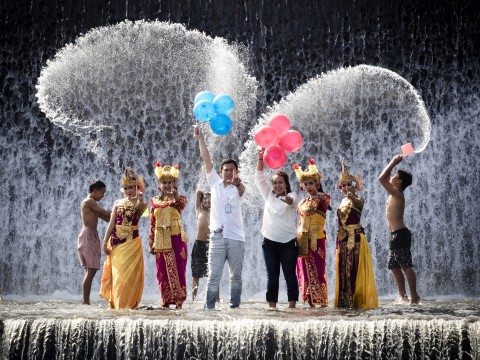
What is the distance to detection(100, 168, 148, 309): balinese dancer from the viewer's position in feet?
25.6

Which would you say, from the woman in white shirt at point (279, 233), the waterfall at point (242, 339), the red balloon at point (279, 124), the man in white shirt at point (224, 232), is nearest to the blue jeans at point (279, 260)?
the woman in white shirt at point (279, 233)

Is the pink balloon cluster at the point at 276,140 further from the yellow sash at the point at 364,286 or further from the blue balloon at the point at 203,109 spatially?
the yellow sash at the point at 364,286

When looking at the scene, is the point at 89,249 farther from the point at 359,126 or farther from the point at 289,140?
the point at 359,126

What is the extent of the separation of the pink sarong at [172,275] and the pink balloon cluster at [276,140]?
126cm

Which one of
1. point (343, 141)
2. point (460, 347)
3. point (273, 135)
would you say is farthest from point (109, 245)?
point (343, 141)

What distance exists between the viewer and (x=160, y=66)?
1386 centimetres

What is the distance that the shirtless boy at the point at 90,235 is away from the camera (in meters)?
8.70

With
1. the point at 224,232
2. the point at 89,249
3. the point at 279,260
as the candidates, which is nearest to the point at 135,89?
the point at 89,249

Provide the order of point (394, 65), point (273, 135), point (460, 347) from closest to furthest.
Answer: point (460, 347)
point (273, 135)
point (394, 65)

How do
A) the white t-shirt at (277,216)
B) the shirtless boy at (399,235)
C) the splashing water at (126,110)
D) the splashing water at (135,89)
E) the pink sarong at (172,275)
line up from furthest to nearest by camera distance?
the splashing water at (135,89), the splashing water at (126,110), the shirtless boy at (399,235), the pink sarong at (172,275), the white t-shirt at (277,216)

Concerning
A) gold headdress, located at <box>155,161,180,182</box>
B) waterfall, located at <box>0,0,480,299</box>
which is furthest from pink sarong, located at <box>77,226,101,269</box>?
waterfall, located at <box>0,0,480,299</box>

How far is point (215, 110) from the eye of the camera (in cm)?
759

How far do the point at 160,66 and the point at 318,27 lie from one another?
3207mm

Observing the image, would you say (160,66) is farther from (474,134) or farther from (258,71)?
(474,134)
